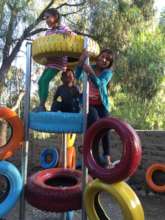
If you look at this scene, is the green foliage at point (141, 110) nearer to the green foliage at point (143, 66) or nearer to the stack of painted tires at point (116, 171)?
the green foliage at point (143, 66)

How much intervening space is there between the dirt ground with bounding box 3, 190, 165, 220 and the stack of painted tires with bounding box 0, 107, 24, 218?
228cm

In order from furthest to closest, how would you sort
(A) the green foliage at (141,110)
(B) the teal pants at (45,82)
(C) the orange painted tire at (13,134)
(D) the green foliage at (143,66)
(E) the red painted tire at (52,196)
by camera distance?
(A) the green foliage at (141,110) → (D) the green foliage at (143,66) → (B) the teal pants at (45,82) → (C) the orange painted tire at (13,134) → (E) the red painted tire at (52,196)

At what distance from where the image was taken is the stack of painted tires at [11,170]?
4.20 meters

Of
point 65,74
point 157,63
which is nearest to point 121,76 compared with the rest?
point 157,63

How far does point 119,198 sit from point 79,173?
873mm

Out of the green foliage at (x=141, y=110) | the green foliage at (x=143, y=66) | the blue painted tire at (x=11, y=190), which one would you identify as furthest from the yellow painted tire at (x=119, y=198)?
the green foliage at (x=141, y=110)

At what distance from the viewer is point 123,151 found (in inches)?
145

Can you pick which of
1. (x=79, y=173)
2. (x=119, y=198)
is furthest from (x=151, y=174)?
(x=119, y=198)

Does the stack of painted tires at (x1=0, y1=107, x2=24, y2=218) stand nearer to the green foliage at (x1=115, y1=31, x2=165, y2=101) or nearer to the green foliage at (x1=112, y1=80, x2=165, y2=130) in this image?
the green foliage at (x1=115, y1=31, x2=165, y2=101)

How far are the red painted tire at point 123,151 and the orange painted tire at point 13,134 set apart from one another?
72cm

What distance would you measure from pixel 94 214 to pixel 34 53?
1.56 meters

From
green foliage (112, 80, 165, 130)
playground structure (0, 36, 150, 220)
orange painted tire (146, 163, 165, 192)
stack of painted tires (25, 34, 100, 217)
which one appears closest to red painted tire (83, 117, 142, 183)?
playground structure (0, 36, 150, 220)

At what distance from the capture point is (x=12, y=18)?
26.7 ft

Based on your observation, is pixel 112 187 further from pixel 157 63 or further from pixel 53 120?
pixel 157 63
